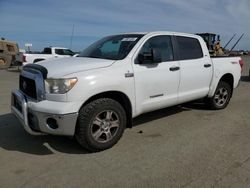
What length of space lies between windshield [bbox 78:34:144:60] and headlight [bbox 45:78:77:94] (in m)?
1.08

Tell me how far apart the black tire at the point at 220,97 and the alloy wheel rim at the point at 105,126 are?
303 centimetres

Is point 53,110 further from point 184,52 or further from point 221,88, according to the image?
point 221,88

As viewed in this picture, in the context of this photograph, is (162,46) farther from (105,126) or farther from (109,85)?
(105,126)

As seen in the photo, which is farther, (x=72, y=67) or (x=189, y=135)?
(x=189, y=135)

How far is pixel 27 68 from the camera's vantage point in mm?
4688

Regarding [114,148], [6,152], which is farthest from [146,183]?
[6,152]

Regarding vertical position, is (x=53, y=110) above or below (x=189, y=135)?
above

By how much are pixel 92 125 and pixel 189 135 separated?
180 centimetres

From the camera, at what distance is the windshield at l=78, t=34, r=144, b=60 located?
4910 millimetres

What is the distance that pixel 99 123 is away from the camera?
14.1 ft

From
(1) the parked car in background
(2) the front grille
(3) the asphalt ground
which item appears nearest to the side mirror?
(3) the asphalt ground

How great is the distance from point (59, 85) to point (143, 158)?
5.02ft

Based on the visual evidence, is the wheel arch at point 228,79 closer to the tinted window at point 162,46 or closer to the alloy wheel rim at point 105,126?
the tinted window at point 162,46

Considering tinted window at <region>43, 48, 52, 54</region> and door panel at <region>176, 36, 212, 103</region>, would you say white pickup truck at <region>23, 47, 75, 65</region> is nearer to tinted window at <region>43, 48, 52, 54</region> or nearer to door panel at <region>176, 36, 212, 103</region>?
tinted window at <region>43, 48, 52, 54</region>
